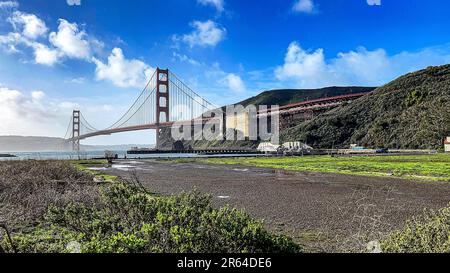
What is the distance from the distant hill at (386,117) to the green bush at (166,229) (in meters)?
70.4

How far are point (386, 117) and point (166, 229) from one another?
95.4m

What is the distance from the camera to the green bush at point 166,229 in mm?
3463

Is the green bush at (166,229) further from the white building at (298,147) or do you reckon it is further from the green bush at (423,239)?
the white building at (298,147)

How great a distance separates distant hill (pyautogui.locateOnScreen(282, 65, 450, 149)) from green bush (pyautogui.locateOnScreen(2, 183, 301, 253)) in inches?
2773

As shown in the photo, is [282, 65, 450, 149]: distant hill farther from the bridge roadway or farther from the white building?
the white building

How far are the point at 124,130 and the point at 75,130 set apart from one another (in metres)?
35.2

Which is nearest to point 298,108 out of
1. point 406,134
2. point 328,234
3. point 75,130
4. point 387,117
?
point 387,117

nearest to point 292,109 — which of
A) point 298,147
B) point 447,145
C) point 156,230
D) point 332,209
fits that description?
point 298,147

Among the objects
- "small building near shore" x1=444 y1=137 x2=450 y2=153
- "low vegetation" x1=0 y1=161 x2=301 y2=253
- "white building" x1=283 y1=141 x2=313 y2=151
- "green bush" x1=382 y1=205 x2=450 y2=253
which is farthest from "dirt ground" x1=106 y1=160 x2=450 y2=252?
"white building" x1=283 y1=141 x2=313 y2=151

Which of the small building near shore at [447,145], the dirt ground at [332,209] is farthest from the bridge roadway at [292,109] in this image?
the dirt ground at [332,209]

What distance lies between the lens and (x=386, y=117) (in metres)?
89.4

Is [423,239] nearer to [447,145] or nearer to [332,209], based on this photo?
[332,209]
